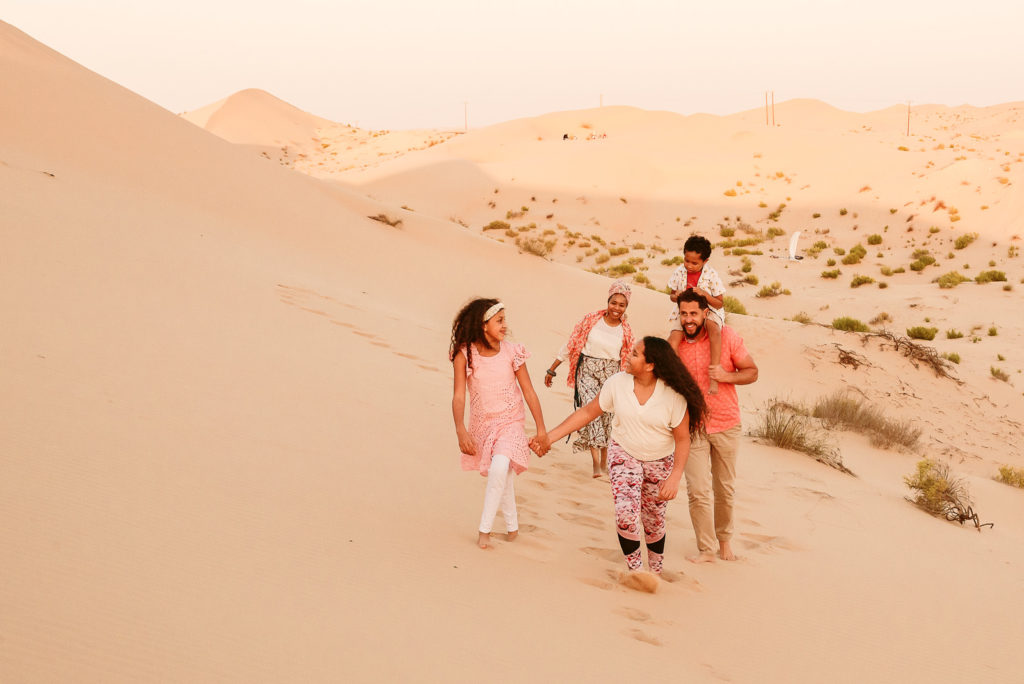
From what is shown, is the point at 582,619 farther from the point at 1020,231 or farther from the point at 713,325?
the point at 1020,231

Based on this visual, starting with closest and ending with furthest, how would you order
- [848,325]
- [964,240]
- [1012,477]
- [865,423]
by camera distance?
[1012,477] → [865,423] → [848,325] → [964,240]

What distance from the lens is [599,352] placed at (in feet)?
21.5

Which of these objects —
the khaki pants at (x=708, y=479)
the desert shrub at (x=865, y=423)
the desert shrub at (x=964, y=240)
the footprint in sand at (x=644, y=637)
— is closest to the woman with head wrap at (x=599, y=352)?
the khaki pants at (x=708, y=479)

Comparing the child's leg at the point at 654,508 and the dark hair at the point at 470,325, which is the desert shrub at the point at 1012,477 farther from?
the dark hair at the point at 470,325

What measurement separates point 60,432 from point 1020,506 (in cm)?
929

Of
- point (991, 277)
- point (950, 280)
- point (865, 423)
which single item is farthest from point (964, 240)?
point (865, 423)

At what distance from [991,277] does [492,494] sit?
24577 millimetres

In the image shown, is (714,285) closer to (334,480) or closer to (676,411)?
(676,411)

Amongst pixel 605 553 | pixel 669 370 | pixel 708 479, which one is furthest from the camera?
pixel 708 479

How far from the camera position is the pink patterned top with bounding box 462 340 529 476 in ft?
15.5

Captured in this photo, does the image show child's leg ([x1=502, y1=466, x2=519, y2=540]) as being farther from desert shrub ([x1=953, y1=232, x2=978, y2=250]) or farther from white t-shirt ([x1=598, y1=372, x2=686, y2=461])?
desert shrub ([x1=953, y1=232, x2=978, y2=250])

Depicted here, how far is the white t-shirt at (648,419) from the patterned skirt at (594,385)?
2045 mm

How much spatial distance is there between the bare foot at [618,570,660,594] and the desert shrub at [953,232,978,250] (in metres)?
29.2

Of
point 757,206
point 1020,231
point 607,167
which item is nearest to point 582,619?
point 1020,231
